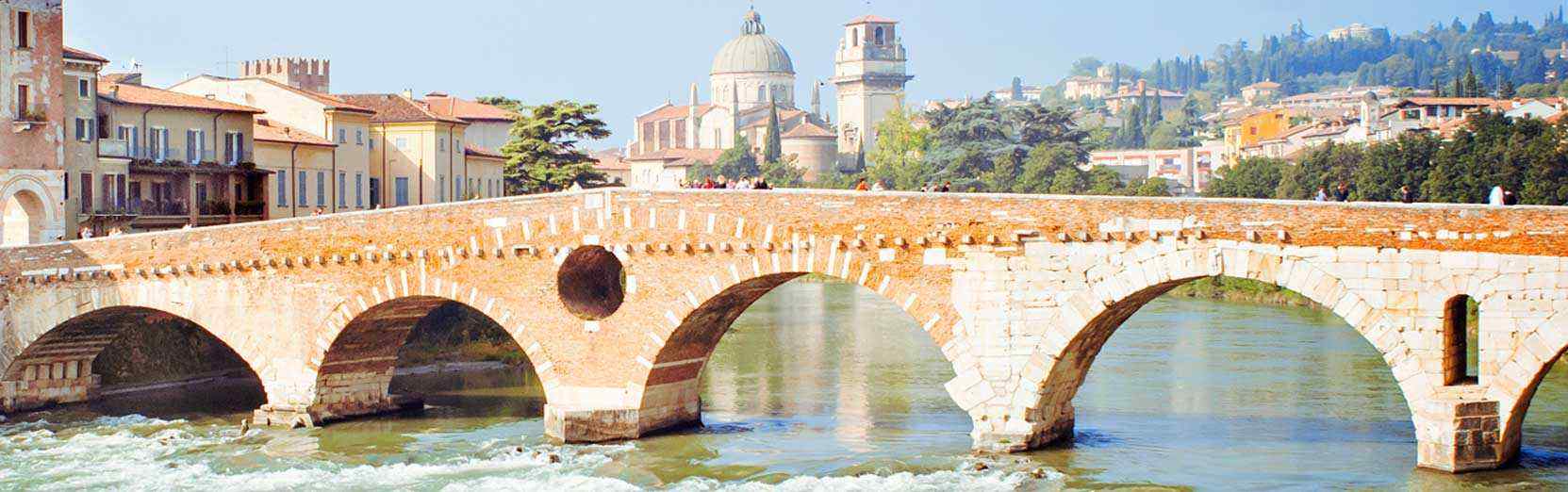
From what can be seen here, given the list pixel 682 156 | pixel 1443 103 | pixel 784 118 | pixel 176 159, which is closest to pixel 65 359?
pixel 176 159

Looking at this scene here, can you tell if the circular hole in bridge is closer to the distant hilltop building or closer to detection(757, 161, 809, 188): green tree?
the distant hilltop building

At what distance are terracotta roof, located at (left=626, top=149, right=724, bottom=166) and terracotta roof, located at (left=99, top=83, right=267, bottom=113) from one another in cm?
9528

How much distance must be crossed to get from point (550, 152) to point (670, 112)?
11866 cm

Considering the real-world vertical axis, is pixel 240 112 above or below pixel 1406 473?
Answer: above

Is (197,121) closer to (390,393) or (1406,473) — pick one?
(390,393)

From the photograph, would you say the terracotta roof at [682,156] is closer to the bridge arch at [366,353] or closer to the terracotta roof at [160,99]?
the terracotta roof at [160,99]

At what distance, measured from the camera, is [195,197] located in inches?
1766

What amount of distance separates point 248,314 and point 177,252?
1.48 meters

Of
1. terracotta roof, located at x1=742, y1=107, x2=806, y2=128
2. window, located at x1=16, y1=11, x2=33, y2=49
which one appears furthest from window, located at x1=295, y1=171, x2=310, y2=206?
terracotta roof, located at x1=742, y1=107, x2=806, y2=128

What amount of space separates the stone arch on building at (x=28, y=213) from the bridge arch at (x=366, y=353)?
27.1 feet

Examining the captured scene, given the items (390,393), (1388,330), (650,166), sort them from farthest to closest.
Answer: (650,166) < (390,393) < (1388,330)

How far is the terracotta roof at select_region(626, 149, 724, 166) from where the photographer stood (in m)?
142

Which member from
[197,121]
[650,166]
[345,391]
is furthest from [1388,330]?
[650,166]

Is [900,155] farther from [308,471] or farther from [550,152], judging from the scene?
[308,471]
